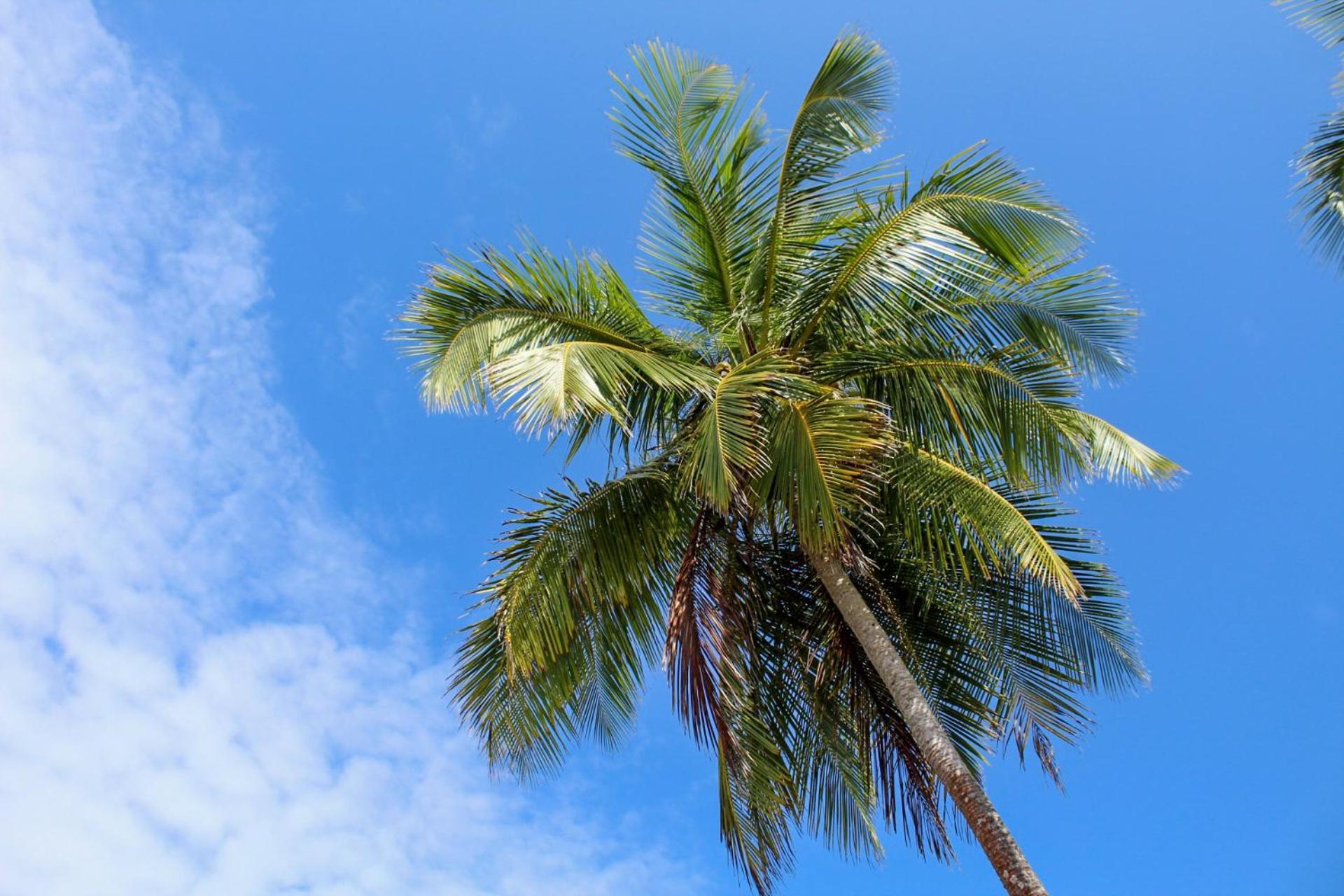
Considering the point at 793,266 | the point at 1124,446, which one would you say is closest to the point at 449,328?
the point at 793,266

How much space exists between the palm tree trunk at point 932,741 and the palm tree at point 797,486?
4 cm

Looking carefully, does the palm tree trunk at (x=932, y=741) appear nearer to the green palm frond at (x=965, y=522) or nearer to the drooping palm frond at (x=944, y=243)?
the green palm frond at (x=965, y=522)

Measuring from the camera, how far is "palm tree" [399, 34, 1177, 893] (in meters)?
8.52

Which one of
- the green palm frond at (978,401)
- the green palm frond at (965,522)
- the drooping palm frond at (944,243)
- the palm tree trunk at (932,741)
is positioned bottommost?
the palm tree trunk at (932,741)

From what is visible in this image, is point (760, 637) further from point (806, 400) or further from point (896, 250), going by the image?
point (896, 250)

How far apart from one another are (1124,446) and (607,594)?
4.79 m

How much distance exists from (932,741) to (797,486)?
6.98 feet

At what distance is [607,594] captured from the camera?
29.7ft

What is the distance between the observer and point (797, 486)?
786 centimetres

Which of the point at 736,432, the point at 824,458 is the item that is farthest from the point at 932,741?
the point at 736,432

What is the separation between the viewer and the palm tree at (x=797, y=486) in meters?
8.52

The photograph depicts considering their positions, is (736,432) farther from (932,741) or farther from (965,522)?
(932,741)

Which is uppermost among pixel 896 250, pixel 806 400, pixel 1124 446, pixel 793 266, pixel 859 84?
pixel 859 84

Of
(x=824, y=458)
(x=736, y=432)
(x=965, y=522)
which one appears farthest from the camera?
(x=965, y=522)
